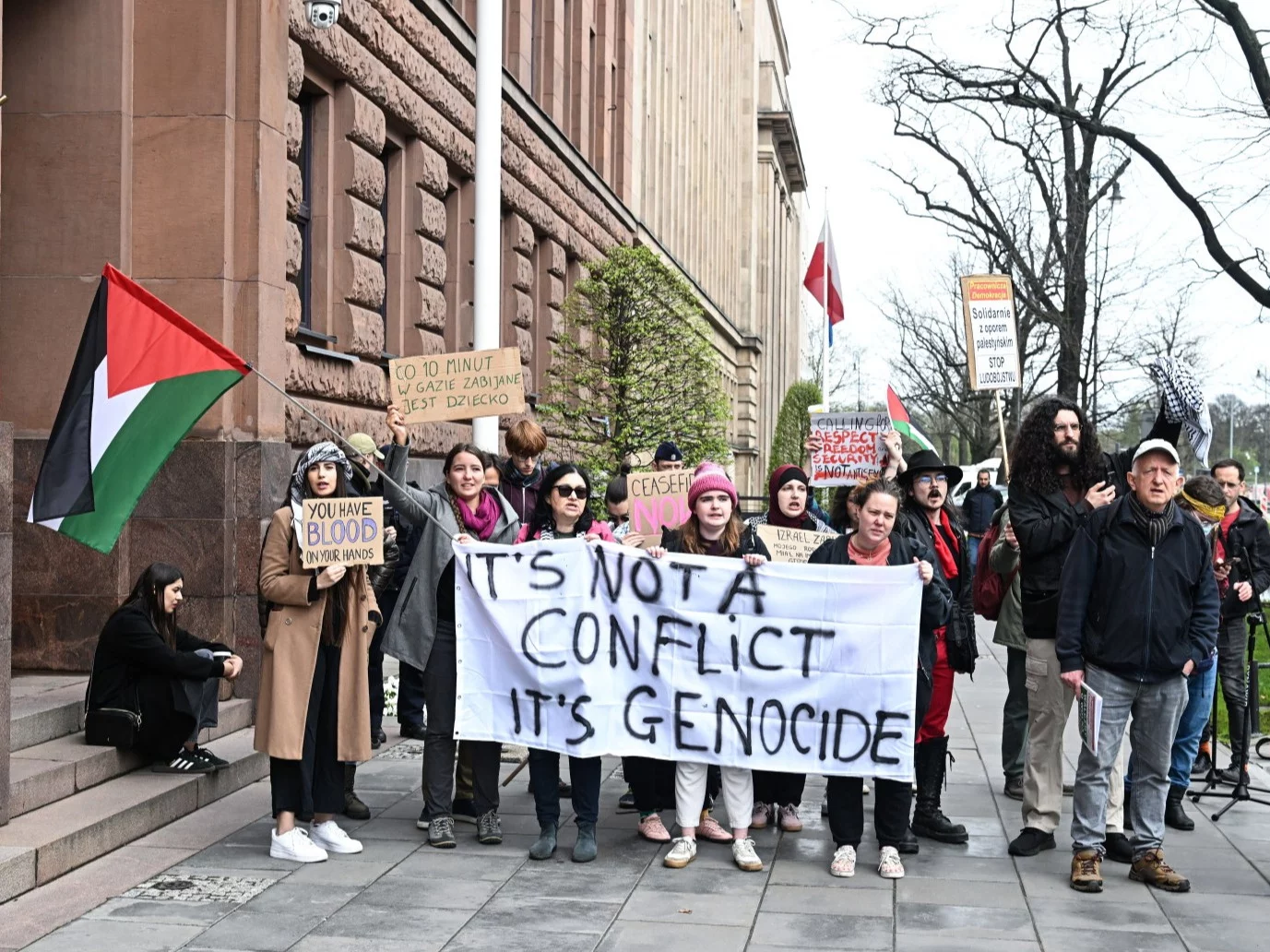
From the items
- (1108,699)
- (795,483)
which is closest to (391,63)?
(795,483)

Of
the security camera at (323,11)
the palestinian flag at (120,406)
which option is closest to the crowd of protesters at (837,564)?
the palestinian flag at (120,406)

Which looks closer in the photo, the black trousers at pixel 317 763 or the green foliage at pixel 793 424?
the black trousers at pixel 317 763

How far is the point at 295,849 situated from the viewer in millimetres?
7395

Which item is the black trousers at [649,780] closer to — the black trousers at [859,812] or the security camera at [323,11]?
the black trousers at [859,812]

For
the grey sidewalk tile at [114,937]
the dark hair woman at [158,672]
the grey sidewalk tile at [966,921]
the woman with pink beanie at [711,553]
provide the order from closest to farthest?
1. the grey sidewalk tile at [114,937]
2. the grey sidewalk tile at [966,921]
3. the woman with pink beanie at [711,553]
4. the dark hair woman at [158,672]

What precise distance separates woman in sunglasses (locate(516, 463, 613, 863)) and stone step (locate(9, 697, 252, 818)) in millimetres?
2284

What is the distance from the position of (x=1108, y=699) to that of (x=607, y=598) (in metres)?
2.45

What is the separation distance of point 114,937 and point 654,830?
2.86 metres

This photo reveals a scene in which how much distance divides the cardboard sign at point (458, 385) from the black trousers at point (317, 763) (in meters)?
1.67

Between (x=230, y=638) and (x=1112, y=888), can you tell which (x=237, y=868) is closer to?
(x=230, y=638)

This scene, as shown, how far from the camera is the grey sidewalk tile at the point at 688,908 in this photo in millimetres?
6559

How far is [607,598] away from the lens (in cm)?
783

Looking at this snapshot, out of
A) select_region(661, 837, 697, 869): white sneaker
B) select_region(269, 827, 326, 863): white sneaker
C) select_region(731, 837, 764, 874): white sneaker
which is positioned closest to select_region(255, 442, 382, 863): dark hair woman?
select_region(269, 827, 326, 863): white sneaker

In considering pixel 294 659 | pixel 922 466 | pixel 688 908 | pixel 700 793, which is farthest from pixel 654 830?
pixel 922 466
